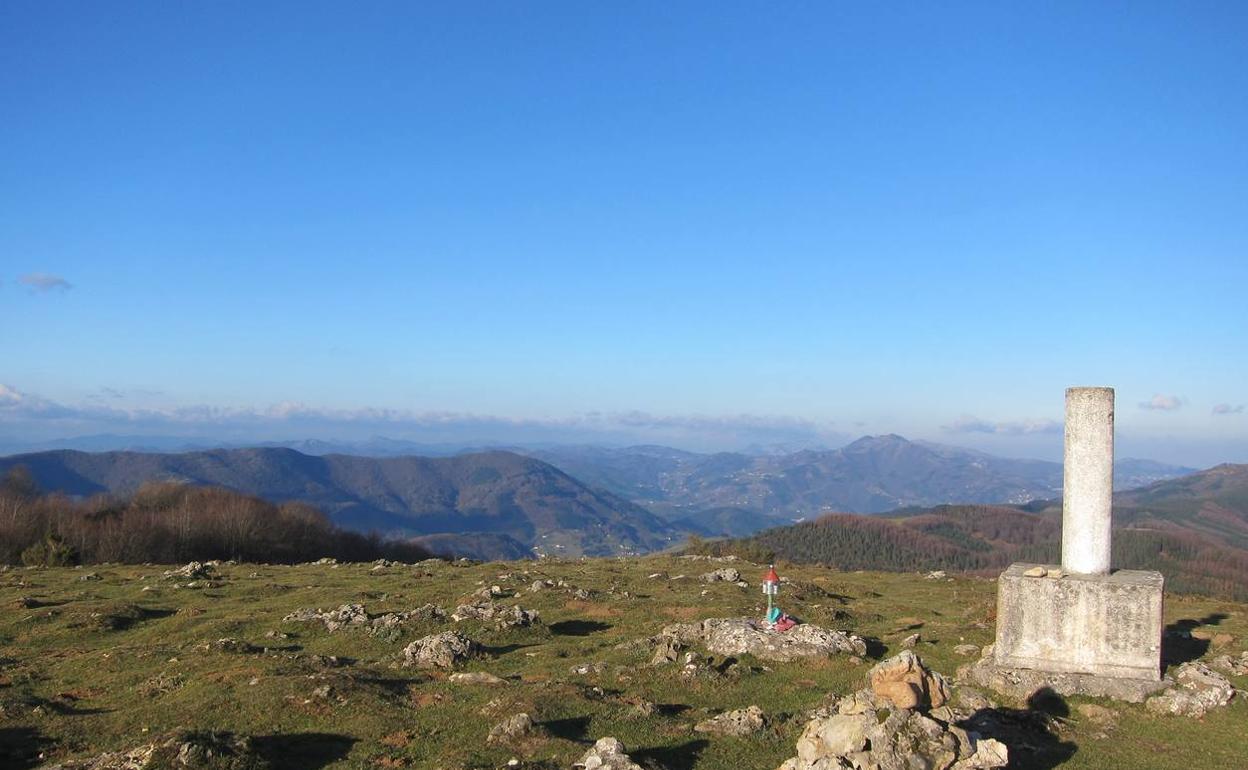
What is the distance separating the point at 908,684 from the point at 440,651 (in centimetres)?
1229

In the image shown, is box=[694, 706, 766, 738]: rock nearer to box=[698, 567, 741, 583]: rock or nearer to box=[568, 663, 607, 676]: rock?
box=[568, 663, 607, 676]: rock

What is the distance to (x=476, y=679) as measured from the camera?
19.8 metres

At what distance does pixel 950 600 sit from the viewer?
3697 centimetres

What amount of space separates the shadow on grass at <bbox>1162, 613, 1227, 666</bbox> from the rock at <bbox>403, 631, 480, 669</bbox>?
18.4m

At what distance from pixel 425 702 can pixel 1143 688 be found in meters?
16.1

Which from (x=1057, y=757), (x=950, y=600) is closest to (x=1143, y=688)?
(x=1057, y=757)

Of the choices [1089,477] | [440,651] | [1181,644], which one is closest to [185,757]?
[440,651]

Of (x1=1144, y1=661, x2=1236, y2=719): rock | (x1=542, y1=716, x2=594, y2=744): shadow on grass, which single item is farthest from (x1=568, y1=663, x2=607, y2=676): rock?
(x1=1144, y1=661, x2=1236, y2=719): rock

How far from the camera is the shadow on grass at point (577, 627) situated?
2719 centimetres

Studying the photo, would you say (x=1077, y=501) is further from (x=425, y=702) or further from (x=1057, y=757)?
(x=425, y=702)

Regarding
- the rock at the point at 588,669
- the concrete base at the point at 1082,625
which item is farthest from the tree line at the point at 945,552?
the rock at the point at 588,669

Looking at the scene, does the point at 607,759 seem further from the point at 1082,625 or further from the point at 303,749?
the point at 1082,625

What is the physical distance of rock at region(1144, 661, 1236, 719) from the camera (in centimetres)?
1805

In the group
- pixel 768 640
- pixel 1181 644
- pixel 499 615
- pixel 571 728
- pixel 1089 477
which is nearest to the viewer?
pixel 571 728
